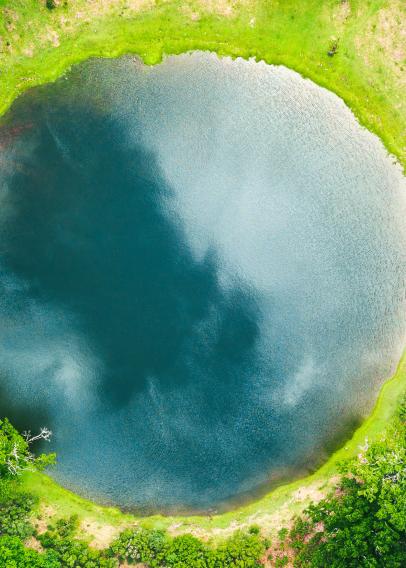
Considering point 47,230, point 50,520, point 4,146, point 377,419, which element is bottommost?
point 377,419

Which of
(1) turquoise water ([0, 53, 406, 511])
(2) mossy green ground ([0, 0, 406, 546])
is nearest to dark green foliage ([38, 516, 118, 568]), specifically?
(2) mossy green ground ([0, 0, 406, 546])

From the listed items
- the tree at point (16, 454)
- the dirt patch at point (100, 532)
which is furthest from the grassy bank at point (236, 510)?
the tree at point (16, 454)

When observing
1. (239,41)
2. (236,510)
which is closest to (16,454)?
(236,510)

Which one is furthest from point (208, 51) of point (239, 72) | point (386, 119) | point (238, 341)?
point (238, 341)

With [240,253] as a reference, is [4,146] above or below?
above

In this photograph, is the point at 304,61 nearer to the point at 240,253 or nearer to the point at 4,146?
the point at 240,253

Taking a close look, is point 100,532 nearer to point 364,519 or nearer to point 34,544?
point 34,544

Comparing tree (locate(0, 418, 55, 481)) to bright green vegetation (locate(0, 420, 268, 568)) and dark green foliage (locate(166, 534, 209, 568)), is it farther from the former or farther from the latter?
dark green foliage (locate(166, 534, 209, 568))
